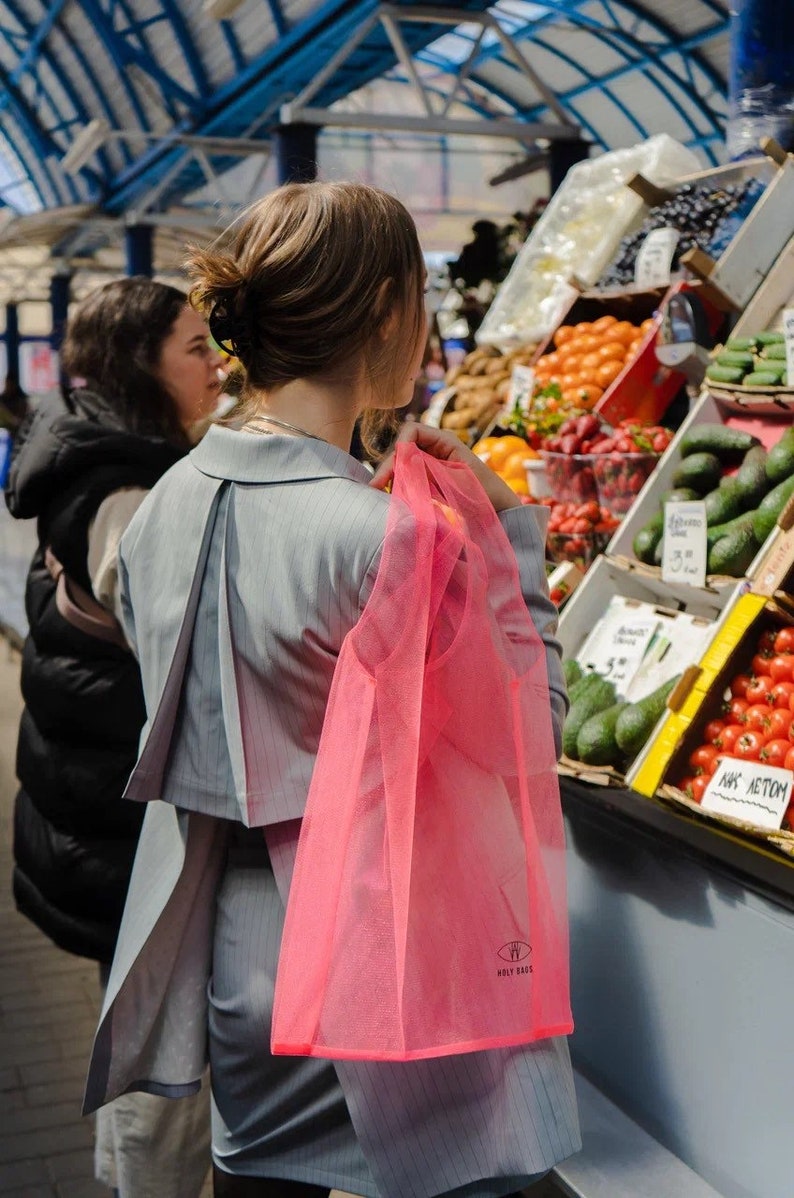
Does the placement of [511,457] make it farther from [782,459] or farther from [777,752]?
[777,752]

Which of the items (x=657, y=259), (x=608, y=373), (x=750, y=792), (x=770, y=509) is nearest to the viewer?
(x=750, y=792)

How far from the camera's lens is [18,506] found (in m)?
2.40

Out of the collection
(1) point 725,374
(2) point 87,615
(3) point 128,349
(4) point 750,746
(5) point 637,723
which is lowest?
(2) point 87,615

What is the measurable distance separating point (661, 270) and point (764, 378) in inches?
35.5

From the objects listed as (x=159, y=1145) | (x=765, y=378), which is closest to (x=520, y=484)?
(x=765, y=378)

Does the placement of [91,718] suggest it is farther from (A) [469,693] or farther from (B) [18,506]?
(A) [469,693]

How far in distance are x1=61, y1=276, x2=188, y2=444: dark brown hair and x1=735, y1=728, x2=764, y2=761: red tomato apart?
1227 millimetres

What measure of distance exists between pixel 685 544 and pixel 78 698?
1.21 metres

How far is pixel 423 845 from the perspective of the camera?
1.32 metres

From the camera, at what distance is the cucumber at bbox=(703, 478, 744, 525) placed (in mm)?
2613

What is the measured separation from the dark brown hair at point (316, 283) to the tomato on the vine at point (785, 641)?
1040 mm

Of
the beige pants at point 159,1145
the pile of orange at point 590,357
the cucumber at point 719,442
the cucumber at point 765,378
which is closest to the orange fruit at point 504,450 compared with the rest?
the pile of orange at point 590,357

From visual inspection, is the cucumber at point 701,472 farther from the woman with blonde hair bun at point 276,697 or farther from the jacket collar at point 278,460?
the jacket collar at point 278,460

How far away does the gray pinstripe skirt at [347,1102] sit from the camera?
135 centimetres
